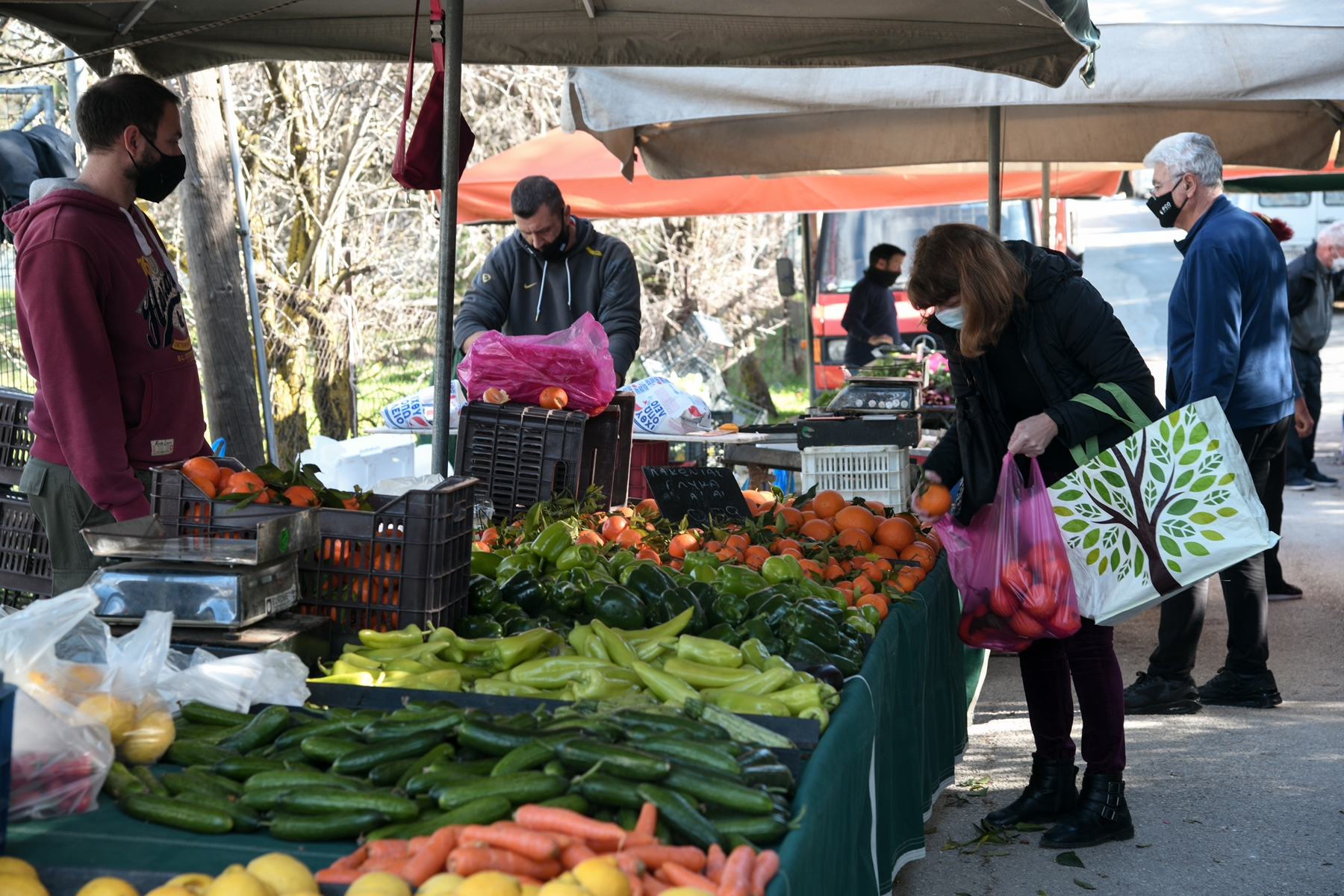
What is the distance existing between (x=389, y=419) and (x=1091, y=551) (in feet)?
16.0

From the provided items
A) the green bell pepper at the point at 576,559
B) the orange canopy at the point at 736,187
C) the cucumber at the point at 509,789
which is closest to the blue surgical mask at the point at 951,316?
the green bell pepper at the point at 576,559

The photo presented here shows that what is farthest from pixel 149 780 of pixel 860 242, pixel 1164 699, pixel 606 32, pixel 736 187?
pixel 860 242

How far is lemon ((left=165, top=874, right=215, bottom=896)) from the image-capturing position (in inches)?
61.0

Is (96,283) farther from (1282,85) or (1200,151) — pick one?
(1282,85)

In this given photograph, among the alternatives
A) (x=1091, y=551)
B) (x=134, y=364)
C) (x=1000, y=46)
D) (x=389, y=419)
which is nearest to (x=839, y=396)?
(x=1000, y=46)

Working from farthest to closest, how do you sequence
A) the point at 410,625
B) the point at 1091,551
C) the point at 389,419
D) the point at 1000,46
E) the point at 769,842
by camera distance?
the point at 389,419, the point at 1000,46, the point at 1091,551, the point at 410,625, the point at 769,842

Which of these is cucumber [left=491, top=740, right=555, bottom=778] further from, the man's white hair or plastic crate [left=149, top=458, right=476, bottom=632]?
the man's white hair

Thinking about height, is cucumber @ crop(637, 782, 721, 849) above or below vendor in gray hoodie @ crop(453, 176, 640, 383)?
below

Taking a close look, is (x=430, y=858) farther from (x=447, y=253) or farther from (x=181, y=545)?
(x=447, y=253)

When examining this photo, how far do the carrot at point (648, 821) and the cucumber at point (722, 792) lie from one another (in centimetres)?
9

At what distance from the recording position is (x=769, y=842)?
1795mm

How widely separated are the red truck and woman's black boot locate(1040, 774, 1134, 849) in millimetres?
10141

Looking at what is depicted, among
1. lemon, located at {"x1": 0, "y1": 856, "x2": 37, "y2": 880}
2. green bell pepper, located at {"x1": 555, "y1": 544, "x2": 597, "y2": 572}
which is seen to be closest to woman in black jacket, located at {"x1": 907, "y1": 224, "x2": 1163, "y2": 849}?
green bell pepper, located at {"x1": 555, "y1": 544, "x2": 597, "y2": 572}

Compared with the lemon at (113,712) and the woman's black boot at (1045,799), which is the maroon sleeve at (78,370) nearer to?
the lemon at (113,712)
